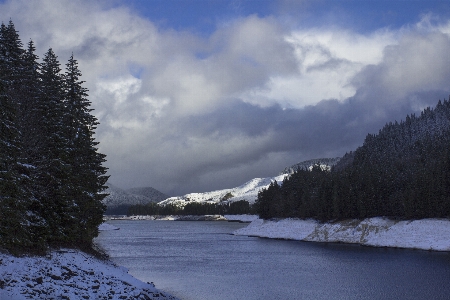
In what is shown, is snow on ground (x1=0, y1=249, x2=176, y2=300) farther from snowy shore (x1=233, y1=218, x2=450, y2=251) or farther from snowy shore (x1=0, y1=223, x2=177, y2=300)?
snowy shore (x1=233, y1=218, x2=450, y2=251)

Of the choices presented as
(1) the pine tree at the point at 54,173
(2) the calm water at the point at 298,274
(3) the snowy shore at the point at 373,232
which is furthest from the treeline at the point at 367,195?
(1) the pine tree at the point at 54,173

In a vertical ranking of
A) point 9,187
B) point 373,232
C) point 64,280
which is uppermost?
point 9,187

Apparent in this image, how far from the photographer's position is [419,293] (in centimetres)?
3975

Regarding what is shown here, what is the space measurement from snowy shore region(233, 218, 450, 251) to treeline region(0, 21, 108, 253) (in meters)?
65.0

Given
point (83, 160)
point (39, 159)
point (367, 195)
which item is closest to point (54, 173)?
point (39, 159)

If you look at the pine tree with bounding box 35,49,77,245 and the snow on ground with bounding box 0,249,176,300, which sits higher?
the pine tree with bounding box 35,49,77,245

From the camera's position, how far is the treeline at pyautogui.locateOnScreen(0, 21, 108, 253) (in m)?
28.0

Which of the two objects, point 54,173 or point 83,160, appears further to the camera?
point 83,160

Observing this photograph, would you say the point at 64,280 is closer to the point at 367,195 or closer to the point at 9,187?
the point at 9,187

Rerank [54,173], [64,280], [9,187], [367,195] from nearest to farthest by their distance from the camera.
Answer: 1. [9,187]
2. [64,280]
3. [54,173]
4. [367,195]

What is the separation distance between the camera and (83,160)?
45.4 m

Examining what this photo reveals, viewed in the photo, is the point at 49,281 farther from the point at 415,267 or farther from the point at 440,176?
the point at 440,176

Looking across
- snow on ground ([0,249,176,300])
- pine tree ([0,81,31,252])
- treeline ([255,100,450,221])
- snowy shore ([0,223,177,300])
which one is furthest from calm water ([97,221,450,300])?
treeline ([255,100,450,221])

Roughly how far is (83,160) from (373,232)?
7331 centimetres
